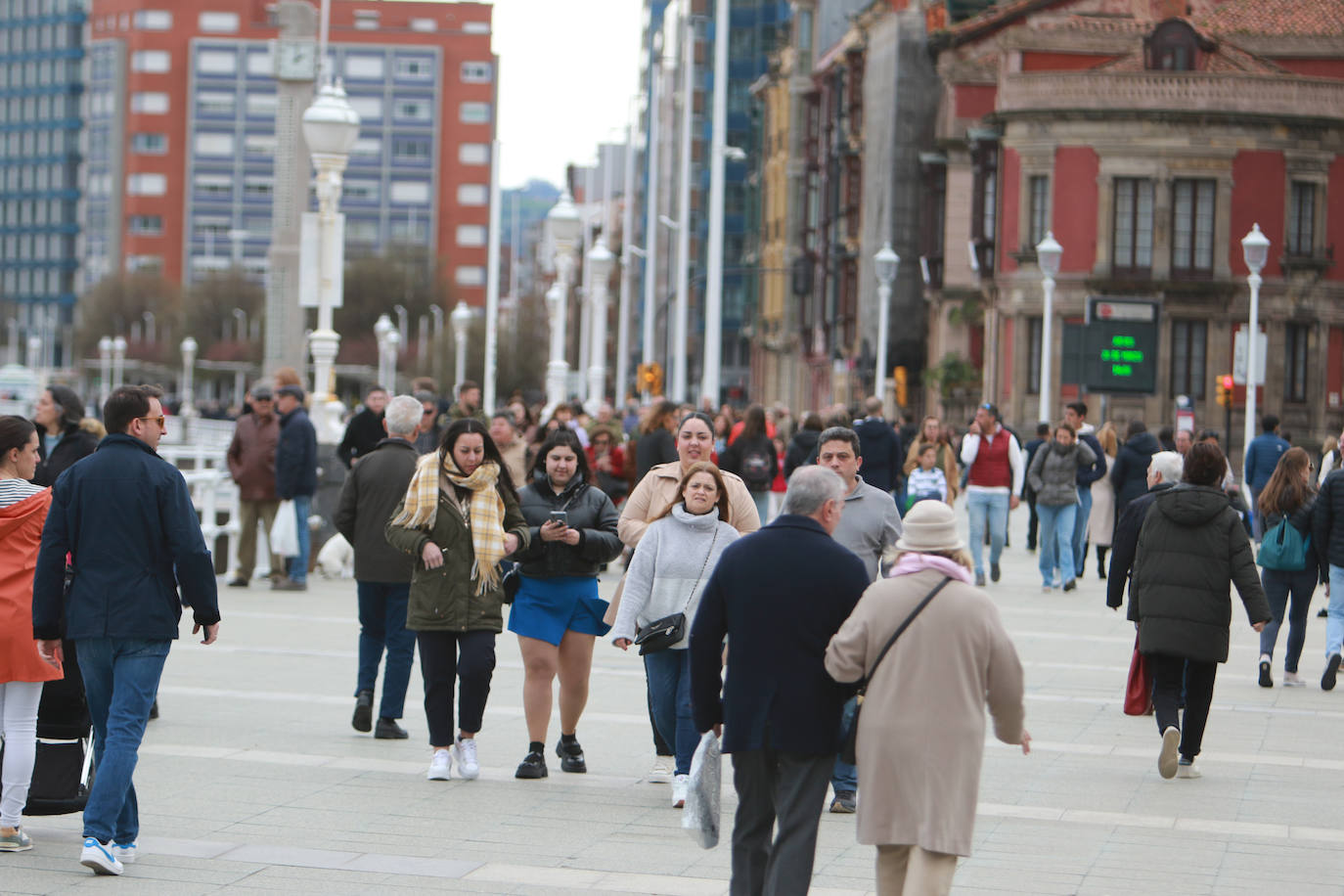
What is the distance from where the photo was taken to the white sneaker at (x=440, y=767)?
955cm

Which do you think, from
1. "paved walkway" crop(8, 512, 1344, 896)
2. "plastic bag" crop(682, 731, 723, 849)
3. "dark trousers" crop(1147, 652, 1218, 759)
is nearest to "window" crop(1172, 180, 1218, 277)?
"paved walkway" crop(8, 512, 1344, 896)

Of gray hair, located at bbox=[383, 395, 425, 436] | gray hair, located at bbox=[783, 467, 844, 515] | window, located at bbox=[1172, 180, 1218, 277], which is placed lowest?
gray hair, located at bbox=[783, 467, 844, 515]

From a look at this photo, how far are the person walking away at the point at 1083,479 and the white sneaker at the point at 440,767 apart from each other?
1241 centimetres

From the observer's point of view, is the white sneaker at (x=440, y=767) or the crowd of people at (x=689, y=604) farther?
the white sneaker at (x=440, y=767)

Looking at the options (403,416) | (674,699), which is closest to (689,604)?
(674,699)

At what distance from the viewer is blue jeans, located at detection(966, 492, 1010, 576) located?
20.6m

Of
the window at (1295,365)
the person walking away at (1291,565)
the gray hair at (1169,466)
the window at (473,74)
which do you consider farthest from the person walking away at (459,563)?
the window at (473,74)

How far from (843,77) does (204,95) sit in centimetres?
9408

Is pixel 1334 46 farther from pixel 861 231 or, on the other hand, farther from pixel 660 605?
pixel 660 605

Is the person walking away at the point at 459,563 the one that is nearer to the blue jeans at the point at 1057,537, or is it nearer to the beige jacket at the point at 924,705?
the beige jacket at the point at 924,705

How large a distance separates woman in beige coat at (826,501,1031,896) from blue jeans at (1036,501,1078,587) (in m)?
14.3

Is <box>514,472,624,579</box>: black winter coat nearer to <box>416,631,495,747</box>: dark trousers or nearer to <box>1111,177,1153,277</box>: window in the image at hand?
<box>416,631,495,747</box>: dark trousers

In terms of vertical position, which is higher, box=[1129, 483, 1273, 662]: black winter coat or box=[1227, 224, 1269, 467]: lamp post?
box=[1227, 224, 1269, 467]: lamp post

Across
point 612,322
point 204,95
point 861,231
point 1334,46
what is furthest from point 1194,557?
point 204,95
